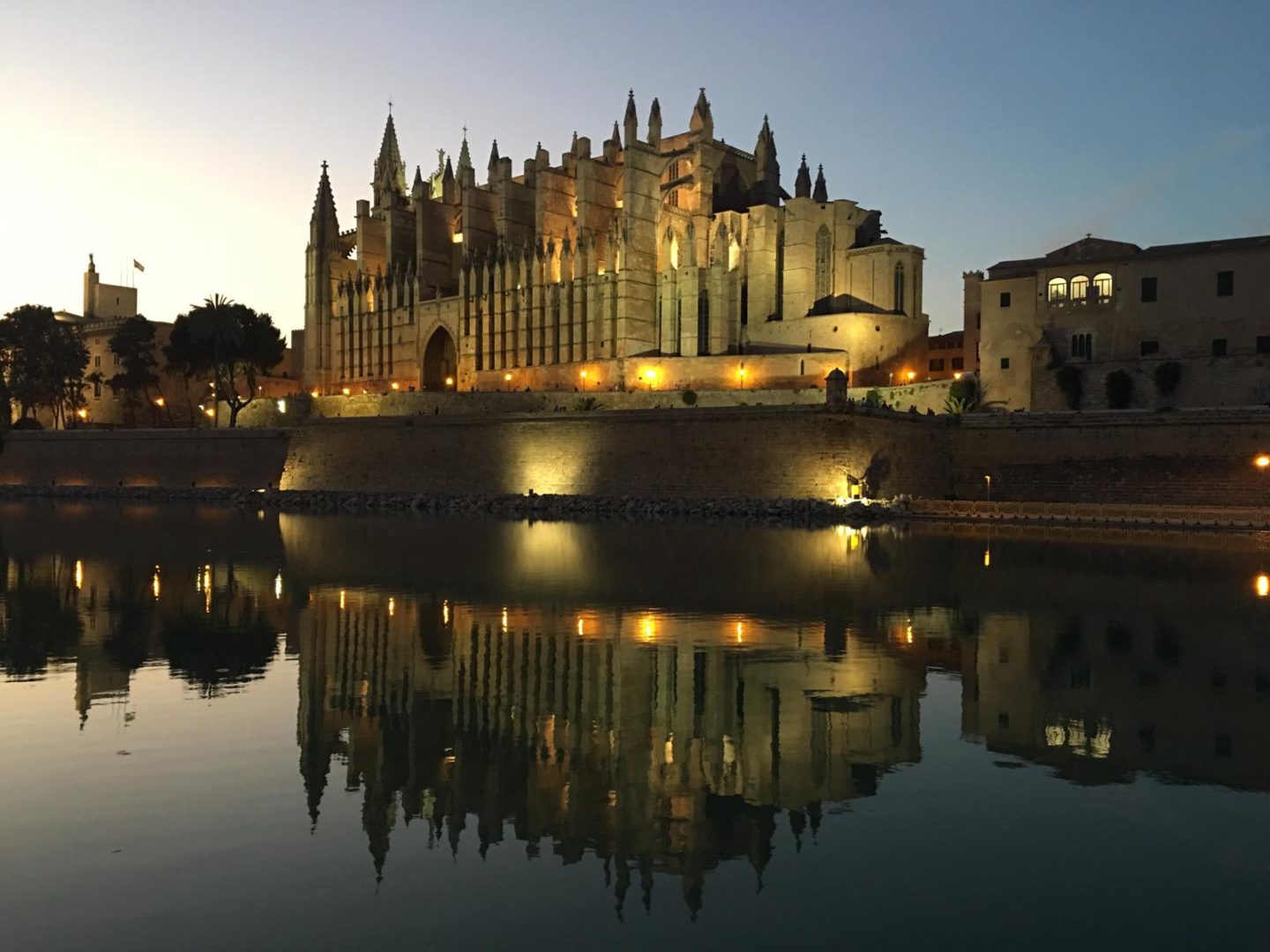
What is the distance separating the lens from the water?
5.77m

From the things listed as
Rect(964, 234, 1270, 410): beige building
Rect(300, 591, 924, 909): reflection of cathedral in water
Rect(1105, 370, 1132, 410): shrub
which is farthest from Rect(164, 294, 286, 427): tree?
Rect(300, 591, 924, 909): reflection of cathedral in water

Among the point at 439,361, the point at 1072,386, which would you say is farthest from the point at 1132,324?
the point at 439,361

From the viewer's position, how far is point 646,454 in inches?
1773

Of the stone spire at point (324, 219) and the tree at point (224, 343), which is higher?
the stone spire at point (324, 219)

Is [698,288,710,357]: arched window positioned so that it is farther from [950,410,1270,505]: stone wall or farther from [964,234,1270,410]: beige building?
[950,410,1270,505]: stone wall

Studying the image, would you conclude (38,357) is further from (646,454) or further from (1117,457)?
(1117,457)

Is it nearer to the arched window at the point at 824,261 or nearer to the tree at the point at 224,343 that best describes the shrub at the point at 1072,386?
the arched window at the point at 824,261

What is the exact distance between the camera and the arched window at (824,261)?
57.4 m

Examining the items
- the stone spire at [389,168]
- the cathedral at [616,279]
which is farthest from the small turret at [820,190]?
the stone spire at [389,168]

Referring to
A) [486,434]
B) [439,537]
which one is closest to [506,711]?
[439,537]

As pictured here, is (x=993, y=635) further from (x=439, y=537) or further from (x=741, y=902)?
(x=439, y=537)

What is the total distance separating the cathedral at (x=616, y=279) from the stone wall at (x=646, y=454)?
11.2m

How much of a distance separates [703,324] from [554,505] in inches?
691

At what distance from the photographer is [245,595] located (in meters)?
18.1
